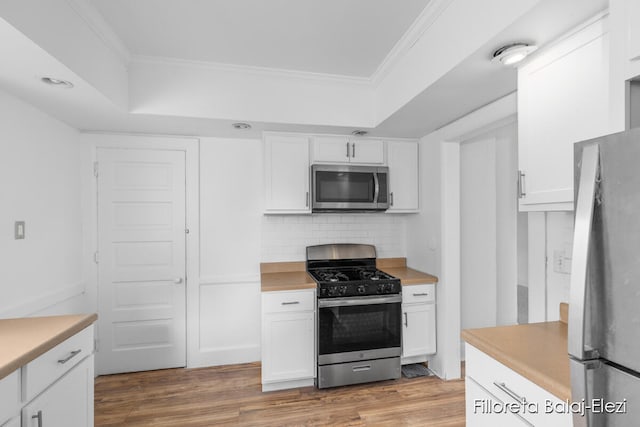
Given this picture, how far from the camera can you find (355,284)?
8.96ft

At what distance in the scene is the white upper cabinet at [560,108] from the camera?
1229mm

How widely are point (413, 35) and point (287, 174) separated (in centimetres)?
150

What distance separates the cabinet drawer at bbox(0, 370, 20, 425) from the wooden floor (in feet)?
4.35

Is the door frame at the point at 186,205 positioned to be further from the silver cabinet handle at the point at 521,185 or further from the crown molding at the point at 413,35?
the silver cabinet handle at the point at 521,185

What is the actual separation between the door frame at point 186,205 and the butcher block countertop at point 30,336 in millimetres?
1366

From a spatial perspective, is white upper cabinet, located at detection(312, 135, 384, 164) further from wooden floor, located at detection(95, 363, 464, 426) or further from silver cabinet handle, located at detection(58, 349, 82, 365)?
silver cabinet handle, located at detection(58, 349, 82, 365)

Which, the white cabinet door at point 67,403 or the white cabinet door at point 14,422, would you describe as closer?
the white cabinet door at point 14,422

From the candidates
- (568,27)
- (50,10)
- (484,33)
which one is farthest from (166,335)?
(568,27)

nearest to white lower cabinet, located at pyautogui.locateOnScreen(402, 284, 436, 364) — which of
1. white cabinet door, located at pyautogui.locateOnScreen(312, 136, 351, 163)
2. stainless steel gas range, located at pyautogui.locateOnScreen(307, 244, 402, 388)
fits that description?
stainless steel gas range, located at pyautogui.locateOnScreen(307, 244, 402, 388)

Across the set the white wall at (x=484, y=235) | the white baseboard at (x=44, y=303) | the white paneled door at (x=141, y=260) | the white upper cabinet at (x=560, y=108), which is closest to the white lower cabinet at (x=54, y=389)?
the white baseboard at (x=44, y=303)

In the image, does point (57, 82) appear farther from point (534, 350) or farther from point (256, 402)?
point (534, 350)

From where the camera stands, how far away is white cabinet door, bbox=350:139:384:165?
10.1 feet

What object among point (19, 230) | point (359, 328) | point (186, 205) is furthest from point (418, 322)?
→ point (19, 230)

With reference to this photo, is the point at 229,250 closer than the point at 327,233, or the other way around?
the point at 229,250
